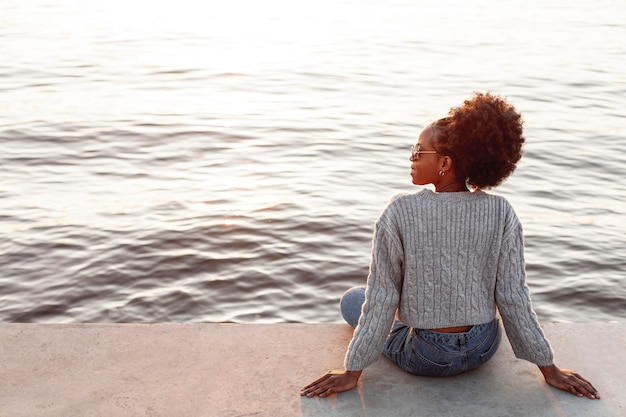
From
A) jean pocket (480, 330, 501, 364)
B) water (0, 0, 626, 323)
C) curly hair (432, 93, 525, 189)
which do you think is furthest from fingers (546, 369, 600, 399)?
water (0, 0, 626, 323)

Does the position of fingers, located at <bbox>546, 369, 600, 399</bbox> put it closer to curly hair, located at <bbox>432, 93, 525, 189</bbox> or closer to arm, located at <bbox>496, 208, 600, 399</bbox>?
arm, located at <bbox>496, 208, 600, 399</bbox>

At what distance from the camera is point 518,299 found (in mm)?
3475

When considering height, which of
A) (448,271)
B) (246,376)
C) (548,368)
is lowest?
(246,376)

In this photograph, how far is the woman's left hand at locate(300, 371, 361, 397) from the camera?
348 cm

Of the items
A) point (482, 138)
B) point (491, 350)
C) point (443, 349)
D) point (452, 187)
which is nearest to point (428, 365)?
point (443, 349)

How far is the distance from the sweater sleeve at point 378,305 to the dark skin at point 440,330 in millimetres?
76

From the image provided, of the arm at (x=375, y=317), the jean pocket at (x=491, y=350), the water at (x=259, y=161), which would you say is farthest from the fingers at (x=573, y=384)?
the water at (x=259, y=161)

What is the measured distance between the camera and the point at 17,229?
282 inches

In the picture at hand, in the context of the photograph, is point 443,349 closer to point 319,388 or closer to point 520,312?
point 520,312

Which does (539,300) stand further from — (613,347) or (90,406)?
(90,406)

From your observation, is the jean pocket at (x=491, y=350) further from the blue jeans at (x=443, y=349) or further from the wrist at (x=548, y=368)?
the wrist at (x=548, y=368)

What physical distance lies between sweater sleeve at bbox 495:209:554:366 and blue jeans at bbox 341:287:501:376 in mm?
151

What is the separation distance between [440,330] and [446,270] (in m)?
0.27

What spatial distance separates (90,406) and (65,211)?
14.3 ft
